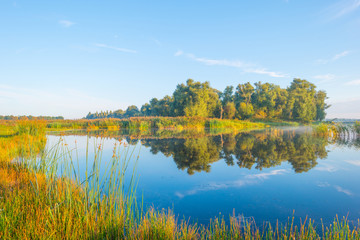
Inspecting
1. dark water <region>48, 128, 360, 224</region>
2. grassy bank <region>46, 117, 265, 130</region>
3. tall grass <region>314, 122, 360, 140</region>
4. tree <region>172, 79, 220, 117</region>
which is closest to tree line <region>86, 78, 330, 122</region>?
tree <region>172, 79, 220, 117</region>

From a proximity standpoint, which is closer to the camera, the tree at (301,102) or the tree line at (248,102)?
the tree line at (248,102)

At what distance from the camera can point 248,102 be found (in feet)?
189

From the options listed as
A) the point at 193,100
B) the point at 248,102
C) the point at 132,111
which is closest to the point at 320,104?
the point at 248,102

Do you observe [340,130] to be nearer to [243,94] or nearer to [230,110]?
[230,110]

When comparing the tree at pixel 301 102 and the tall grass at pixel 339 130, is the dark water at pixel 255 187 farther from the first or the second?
the tree at pixel 301 102

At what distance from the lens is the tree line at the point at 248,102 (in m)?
49.9

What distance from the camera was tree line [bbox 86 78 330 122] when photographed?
164ft

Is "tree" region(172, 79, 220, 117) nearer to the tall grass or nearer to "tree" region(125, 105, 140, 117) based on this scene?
the tall grass

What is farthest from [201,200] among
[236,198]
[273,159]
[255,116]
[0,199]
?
[255,116]

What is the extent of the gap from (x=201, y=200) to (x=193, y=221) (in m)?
0.97

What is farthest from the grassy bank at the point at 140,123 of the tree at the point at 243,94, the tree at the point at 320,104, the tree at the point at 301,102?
the tree at the point at 320,104

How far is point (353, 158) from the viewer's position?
8602 millimetres

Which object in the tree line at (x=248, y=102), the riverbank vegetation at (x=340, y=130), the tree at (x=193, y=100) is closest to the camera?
the riverbank vegetation at (x=340, y=130)

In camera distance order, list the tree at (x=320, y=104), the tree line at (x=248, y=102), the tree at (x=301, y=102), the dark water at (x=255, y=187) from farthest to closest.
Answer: the tree at (x=320, y=104) → the tree at (x=301, y=102) → the tree line at (x=248, y=102) → the dark water at (x=255, y=187)
